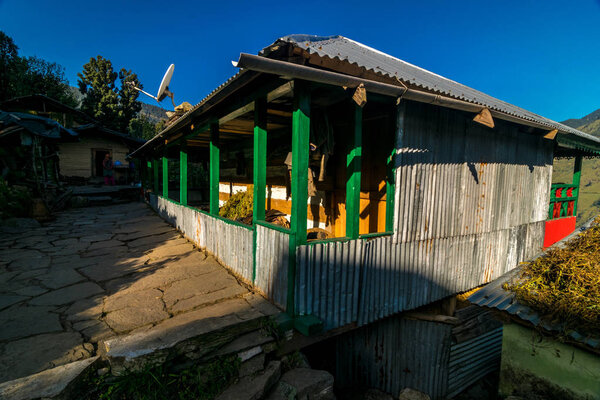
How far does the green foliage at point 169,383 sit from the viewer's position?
239 centimetres

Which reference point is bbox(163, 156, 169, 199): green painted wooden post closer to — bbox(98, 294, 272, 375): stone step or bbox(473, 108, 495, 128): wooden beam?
bbox(98, 294, 272, 375): stone step

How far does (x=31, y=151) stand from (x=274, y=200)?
412 inches

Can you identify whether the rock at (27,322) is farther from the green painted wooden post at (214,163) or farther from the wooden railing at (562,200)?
the wooden railing at (562,200)

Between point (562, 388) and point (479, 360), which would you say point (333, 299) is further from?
point (479, 360)

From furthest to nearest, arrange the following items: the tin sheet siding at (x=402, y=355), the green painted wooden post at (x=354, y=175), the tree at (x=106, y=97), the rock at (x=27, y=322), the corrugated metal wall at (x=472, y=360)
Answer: the tree at (x=106, y=97) → the corrugated metal wall at (x=472, y=360) → the tin sheet siding at (x=402, y=355) → the green painted wooden post at (x=354, y=175) → the rock at (x=27, y=322)

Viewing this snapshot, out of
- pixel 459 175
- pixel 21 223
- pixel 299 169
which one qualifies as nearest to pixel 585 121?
pixel 459 175

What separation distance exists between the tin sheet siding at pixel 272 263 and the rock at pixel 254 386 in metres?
0.73

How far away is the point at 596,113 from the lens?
77812 mm

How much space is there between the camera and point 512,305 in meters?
3.74

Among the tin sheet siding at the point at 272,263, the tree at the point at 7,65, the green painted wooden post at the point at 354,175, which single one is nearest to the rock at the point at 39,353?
the tin sheet siding at the point at 272,263

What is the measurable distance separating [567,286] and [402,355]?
2622mm

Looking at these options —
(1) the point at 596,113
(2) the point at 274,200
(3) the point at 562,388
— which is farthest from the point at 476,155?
(1) the point at 596,113

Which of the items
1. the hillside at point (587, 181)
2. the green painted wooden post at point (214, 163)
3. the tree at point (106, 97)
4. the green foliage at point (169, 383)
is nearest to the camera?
the green foliage at point (169, 383)

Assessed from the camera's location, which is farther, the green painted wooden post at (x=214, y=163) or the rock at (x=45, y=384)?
the green painted wooden post at (x=214, y=163)
